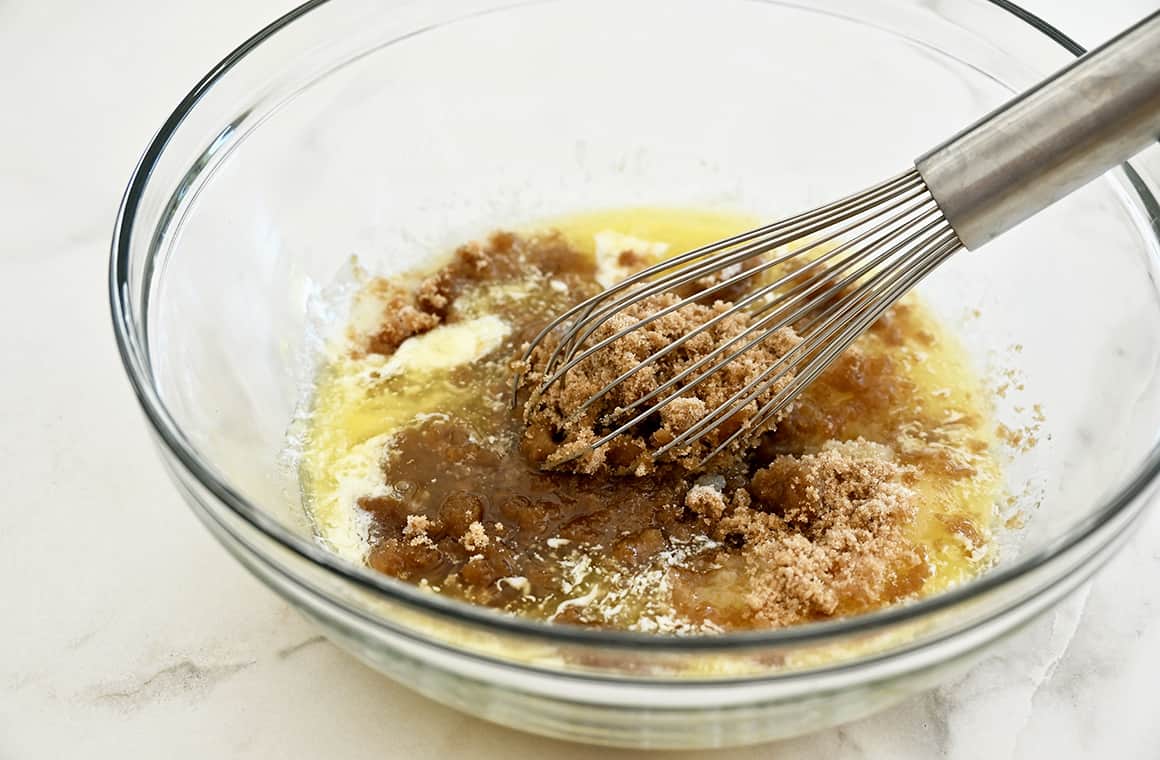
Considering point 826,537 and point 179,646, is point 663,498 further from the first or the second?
point 179,646

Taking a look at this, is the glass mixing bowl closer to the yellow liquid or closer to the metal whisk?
the yellow liquid

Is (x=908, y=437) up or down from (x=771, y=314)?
down

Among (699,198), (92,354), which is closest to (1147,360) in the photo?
(699,198)

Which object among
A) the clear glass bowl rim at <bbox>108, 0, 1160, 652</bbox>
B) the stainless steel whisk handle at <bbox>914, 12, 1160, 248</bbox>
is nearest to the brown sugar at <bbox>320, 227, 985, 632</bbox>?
the clear glass bowl rim at <bbox>108, 0, 1160, 652</bbox>

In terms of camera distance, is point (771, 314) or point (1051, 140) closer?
point (1051, 140)

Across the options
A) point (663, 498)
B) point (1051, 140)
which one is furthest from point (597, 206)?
point (1051, 140)

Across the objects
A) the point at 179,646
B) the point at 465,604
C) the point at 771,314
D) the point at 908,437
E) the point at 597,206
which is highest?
the point at 597,206

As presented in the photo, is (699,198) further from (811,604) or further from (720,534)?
(811,604)
